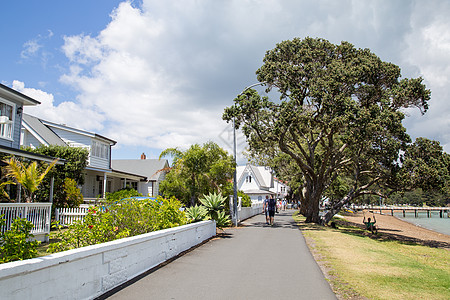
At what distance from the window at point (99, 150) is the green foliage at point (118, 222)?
18207mm

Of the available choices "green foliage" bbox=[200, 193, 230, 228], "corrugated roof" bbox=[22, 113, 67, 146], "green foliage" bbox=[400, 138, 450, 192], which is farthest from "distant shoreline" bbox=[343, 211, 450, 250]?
"corrugated roof" bbox=[22, 113, 67, 146]

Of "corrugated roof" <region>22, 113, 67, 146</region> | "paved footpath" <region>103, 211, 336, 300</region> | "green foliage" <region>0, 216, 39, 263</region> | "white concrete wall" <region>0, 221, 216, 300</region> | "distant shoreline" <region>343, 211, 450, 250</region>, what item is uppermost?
"corrugated roof" <region>22, 113, 67, 146</region>

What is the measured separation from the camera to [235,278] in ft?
24.0

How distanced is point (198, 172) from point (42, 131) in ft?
40.5

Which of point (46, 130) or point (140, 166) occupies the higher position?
point (46, 130)

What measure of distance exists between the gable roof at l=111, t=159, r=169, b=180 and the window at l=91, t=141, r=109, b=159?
895 cm

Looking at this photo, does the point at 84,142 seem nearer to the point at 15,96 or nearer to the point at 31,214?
the point at 15,96

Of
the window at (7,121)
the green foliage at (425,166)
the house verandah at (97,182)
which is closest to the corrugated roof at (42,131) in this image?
the house verandah at (97,182)

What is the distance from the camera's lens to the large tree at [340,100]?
19.6m

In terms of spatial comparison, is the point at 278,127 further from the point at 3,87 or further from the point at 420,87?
the point at 3,87

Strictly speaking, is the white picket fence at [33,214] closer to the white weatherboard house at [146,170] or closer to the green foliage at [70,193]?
the green foliage at [70,193]

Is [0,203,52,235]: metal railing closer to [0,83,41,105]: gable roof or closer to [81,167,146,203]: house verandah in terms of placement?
[0,83,41,105]: gable roof

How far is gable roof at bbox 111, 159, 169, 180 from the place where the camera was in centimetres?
3841

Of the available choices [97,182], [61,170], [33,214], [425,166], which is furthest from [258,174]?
[33,214]
